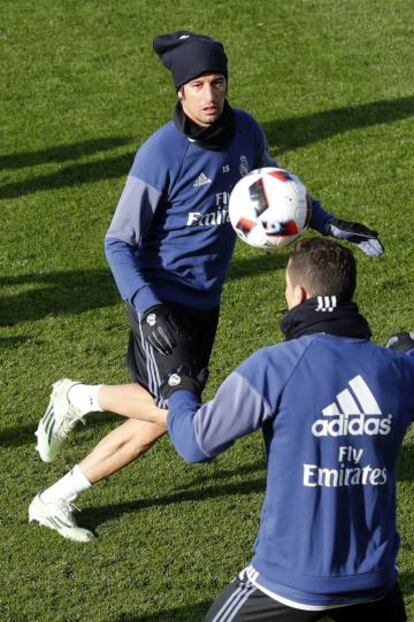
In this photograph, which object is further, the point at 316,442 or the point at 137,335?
the point at 137,335

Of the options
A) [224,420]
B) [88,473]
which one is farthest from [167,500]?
[224,420]

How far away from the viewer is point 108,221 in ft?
37.3

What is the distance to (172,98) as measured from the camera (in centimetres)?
1409

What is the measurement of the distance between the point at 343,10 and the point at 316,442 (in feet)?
41.1

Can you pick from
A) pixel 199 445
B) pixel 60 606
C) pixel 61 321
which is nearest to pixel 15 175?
pixel 61 321

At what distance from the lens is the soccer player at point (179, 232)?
6.40 metres

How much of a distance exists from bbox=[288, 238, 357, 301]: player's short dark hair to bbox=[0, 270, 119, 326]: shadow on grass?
212 inches

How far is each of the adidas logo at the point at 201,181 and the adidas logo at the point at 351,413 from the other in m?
2.39

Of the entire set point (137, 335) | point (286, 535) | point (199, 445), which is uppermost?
point (199, 445)

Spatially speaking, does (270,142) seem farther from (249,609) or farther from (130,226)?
(249,609)

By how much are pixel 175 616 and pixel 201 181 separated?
2.23m

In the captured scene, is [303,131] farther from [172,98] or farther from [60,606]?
[60,606]

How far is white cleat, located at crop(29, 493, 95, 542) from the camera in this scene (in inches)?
277

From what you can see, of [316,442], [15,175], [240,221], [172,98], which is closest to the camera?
[316,442]
